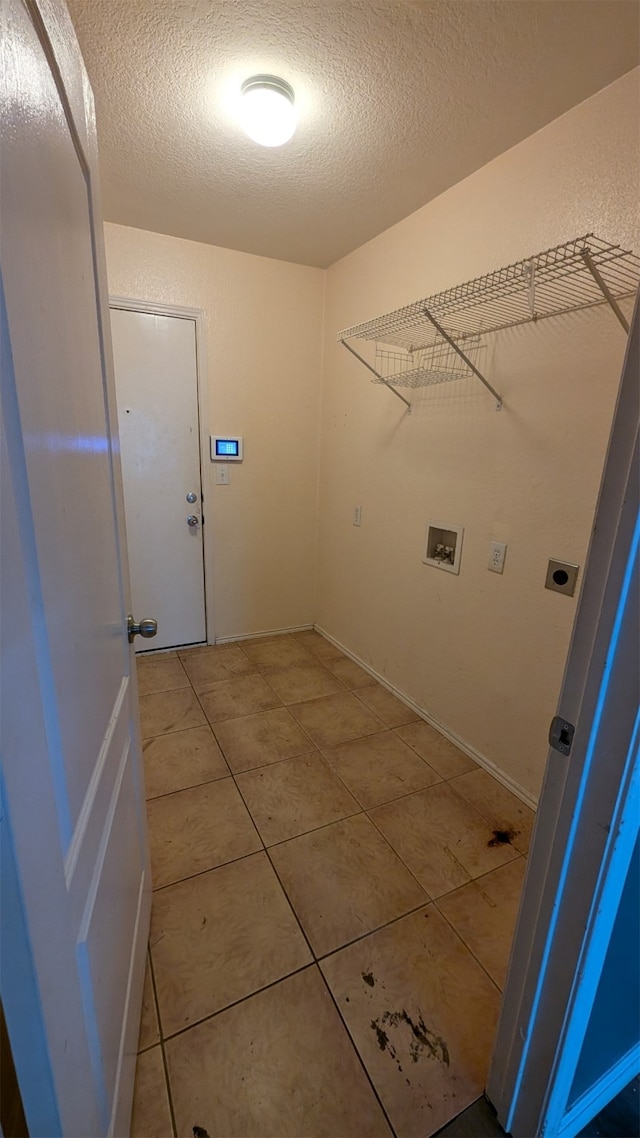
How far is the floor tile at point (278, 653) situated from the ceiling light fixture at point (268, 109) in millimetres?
2555

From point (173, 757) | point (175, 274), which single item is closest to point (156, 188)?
point (175, 274)

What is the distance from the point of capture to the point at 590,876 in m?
0.69

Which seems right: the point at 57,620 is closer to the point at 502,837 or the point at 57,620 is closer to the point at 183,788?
the point at 183,788

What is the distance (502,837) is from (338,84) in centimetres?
267

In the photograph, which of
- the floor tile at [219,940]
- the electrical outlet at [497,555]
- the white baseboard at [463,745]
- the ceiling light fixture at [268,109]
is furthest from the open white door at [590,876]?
the ceiling light fixture at [268,109]

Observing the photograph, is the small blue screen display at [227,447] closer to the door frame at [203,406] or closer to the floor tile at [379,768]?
the door frame at [203,406]

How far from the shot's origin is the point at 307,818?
5.53 feet

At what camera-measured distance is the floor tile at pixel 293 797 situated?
1651 millimetres

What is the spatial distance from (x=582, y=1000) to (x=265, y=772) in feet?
4.50

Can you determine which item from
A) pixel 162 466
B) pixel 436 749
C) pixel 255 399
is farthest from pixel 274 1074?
pixel 255 399

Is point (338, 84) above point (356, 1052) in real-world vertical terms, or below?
above

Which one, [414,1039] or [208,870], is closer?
[414,1039]

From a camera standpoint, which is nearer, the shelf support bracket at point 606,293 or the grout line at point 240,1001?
the grout line at point 240,1001

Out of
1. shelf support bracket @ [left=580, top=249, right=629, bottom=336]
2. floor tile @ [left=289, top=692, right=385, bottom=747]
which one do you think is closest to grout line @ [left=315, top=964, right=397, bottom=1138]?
floor tile @ [left=289, top=692, right=385, bottom=747]
